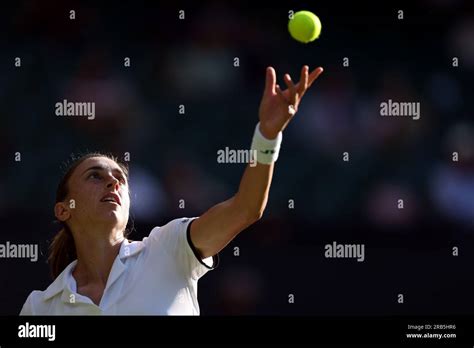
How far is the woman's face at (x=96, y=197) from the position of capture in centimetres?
356

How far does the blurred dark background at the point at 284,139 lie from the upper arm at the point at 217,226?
2649 mm

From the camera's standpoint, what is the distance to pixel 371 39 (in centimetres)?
638

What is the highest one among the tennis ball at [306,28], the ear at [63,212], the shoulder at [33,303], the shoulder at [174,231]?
the tennis ball at [306,28]

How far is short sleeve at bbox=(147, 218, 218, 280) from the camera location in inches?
125

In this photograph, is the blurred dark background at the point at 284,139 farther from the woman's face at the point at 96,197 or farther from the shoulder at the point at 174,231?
the shoulder at the point at 174,231

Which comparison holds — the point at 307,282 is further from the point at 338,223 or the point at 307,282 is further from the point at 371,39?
the point at 371,39

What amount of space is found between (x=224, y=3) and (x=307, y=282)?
6.54ft

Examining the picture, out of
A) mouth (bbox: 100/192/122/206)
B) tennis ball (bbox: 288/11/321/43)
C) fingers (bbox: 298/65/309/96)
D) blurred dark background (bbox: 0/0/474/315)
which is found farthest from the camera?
blurred dark background (bbox: 0/0/474/315)

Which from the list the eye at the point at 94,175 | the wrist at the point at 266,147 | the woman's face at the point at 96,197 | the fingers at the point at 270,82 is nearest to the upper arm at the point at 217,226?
the wrist at the point at 266,147

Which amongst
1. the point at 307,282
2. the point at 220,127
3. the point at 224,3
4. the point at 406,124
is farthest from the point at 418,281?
the point at 224,3

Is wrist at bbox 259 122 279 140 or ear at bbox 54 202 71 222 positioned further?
ear at bbox 54 202 71 222

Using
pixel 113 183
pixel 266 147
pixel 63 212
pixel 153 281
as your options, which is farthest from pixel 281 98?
pixel 63 212

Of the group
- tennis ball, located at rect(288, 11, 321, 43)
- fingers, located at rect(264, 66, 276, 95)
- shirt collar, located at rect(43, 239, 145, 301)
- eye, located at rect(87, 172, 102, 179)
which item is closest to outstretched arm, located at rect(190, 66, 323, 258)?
fingers, located at rect(264, 66, 276, 95)

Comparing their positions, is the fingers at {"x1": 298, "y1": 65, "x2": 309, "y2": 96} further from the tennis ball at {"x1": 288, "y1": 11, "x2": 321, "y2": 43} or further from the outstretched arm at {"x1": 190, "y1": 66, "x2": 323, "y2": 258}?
the tennis ball at {"x1": 288, "y1": 11, "x2": 321, "y2": 43}
